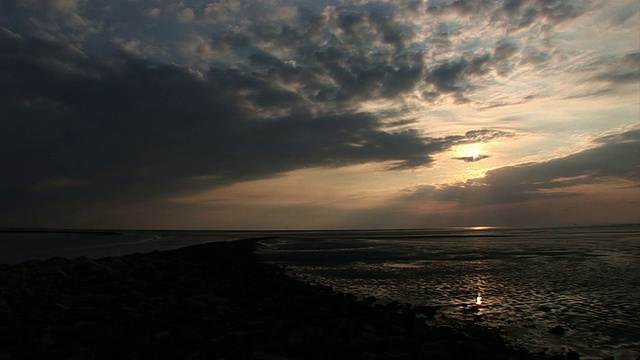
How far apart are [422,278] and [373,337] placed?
14.7 meters

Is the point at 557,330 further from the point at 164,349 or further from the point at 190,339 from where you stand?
the point at 164,349

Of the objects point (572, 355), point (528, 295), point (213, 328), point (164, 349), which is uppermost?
point (164, 349)

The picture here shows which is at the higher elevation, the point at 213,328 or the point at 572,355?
the point at 213,328

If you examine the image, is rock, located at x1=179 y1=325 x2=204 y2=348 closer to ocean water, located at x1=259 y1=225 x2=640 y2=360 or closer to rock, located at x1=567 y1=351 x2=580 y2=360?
ocean water, located at x1=259 y1=225 x2=640 y2=360

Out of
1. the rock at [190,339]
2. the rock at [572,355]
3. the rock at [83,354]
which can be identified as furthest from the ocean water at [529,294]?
the rock at [83,354]

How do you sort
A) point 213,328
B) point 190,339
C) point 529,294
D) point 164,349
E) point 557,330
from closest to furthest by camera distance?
point 164,349, point 190,339, point 213,328, point 557,330, point 529,294

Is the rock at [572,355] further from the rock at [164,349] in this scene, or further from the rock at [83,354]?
the rock at [83,354]

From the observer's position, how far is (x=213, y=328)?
9.53m

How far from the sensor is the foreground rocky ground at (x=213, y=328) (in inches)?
308

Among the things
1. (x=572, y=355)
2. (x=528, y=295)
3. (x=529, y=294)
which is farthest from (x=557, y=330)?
(x=529, y=294)

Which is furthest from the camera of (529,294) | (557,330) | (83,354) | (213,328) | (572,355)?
(529,294)

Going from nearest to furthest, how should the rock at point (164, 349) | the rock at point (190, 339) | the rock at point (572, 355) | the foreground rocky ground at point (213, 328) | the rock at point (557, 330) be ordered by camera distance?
the rock at point (164, 349) < the foreground rocky ground at point (213, 328) < the rock at point (190, 339) < the rock at point (572, 355) < the rock at point (557, 330)

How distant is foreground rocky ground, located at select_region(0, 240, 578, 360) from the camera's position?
25.6ft

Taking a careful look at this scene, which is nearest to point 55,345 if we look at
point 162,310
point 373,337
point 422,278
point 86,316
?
point 86,316
